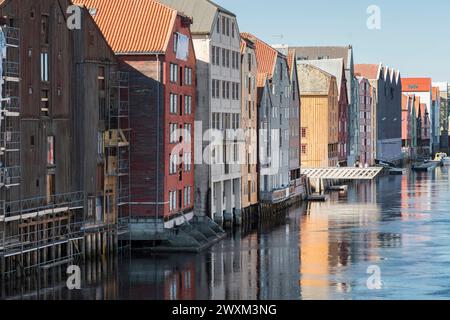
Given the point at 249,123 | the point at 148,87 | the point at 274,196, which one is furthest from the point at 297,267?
the point at 274,196


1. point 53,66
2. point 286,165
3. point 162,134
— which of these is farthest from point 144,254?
point 286,165

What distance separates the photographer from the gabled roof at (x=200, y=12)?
85.1 meters

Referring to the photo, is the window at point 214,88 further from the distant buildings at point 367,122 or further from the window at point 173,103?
the distant buildings at point 367,122

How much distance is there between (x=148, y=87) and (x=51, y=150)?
10876 millimetres

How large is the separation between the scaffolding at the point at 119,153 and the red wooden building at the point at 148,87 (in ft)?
1.87

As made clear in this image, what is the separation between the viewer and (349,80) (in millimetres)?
169625

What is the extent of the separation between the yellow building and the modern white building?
47113 millimetres

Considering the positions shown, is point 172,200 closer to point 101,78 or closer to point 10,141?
point 101,78

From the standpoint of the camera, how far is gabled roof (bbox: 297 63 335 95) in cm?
14062

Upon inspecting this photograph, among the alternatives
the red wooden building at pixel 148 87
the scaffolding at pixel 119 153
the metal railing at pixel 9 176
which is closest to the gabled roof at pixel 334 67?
the red wooden building at pixel 148 87

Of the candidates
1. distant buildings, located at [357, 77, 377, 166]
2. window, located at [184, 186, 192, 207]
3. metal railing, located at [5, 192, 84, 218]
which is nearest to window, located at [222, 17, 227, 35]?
window, located at [184, 186, 192, 207]

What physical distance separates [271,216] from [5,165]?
151 ft
